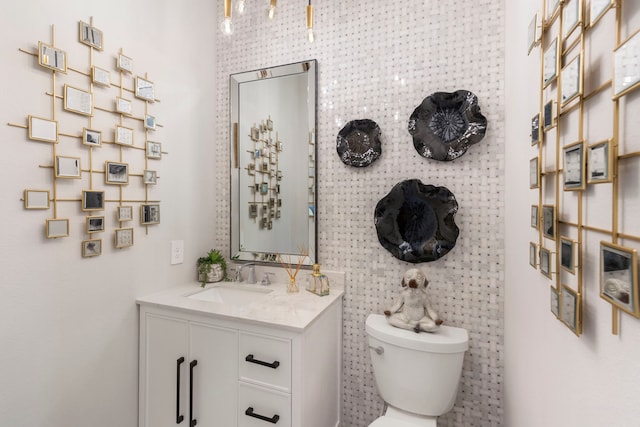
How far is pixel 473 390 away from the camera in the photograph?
1528 mm

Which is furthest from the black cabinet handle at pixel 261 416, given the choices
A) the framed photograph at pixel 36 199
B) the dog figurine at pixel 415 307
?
the framed photograph at pixel 36 199

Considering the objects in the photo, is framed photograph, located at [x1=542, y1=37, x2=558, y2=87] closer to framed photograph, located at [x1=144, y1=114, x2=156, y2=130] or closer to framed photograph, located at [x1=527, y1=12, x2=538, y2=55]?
framed photograph, located at [x1=527, y1=12, x2=538, y2=55]

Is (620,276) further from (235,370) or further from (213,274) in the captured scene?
(213,274)

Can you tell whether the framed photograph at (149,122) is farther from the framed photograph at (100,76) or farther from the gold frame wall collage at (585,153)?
the gold frame wall collage at (585,153)

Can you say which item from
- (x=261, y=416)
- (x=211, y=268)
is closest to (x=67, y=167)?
(x=211, y=268)

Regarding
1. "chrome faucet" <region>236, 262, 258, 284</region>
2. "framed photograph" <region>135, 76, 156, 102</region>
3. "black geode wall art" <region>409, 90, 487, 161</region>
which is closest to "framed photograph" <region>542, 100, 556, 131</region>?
"black geode wall art" <region>409, 90, 487, 161</region>

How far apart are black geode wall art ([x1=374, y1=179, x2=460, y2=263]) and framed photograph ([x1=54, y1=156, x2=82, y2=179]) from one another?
1.38m

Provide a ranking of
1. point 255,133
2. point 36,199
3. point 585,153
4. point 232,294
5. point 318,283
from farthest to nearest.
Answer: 1. point 255,133
2. point 232,294
3. point 318,283
4. point 36,199
5. point 585,153

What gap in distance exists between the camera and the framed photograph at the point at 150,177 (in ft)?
5.36

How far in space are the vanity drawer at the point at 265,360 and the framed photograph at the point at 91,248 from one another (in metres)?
0.75

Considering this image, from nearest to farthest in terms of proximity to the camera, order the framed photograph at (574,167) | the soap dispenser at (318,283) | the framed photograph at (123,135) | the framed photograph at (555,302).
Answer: the framed photograph at (574,167) < the framed photograph at (555,302) < the framed photograph at (123,135) < the soap dispenser at (318,283)

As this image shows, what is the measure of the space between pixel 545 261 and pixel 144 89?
1875 mm

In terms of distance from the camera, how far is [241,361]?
1.38 m

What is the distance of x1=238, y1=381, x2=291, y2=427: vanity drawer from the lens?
129cm
